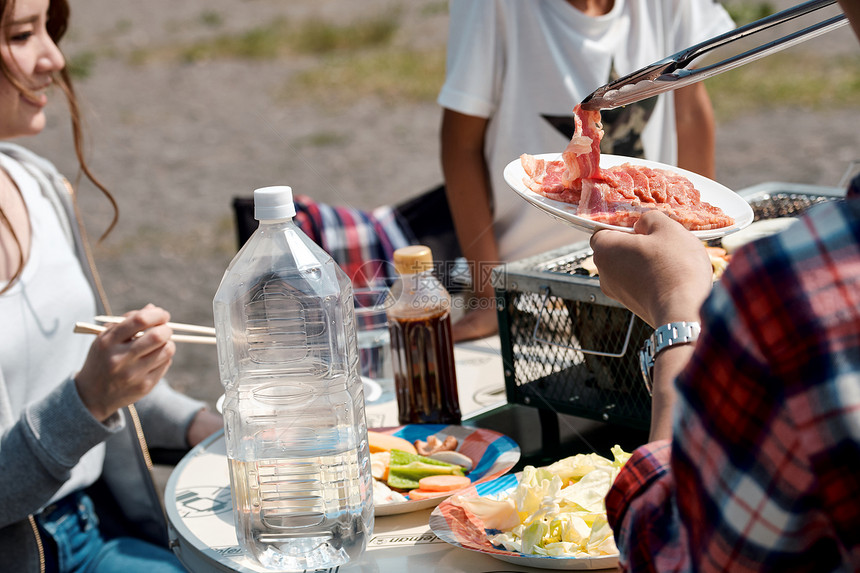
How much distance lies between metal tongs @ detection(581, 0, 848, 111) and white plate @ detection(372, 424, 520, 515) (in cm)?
49

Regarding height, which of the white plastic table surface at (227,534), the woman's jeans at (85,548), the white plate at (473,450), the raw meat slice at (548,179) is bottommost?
the woman's jeans at (85,548)

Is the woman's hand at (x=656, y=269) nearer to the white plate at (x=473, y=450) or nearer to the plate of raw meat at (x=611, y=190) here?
the plate of raw meat at (x=611, y=190)

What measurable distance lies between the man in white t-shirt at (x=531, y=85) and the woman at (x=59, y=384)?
80cm

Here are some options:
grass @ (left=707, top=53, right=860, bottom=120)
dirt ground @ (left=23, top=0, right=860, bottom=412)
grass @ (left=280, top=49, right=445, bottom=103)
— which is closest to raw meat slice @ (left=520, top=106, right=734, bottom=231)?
dirt ground @ (left=23, top=0, right=860, bottom=412)

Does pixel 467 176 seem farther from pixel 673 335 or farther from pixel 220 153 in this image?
pixel 220 153

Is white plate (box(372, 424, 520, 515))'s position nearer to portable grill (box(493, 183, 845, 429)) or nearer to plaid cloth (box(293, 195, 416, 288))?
portable grill (box(493, 183, 845, 429))

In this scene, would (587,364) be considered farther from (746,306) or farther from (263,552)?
(746,306)

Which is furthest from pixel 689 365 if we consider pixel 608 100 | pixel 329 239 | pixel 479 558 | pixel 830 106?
pixel 830 106

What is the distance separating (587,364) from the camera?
4.44ft

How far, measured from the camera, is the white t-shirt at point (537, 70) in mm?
2035

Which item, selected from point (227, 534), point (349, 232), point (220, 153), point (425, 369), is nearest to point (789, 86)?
point (220, 153)

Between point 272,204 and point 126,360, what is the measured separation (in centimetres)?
44

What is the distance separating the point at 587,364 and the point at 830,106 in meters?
7.01

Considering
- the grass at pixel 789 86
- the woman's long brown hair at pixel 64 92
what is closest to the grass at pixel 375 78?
the grass at pixel 789 86
